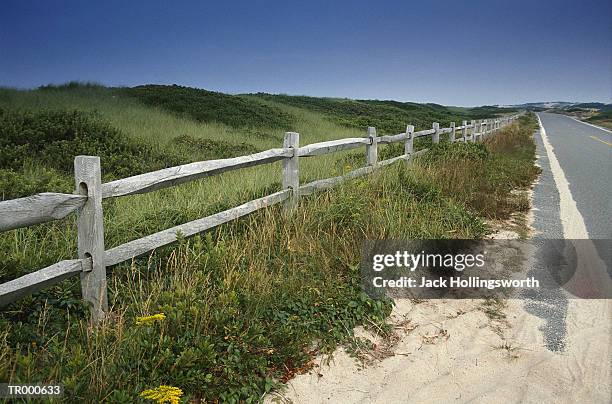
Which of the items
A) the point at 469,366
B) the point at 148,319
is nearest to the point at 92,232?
the point at 148,319

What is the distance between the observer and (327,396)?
10.3ft

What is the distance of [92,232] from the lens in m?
3.29

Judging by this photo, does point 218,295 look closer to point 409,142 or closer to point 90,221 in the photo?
point 90,221

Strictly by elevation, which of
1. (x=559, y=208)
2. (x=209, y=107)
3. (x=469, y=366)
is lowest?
(x=469, y=366)

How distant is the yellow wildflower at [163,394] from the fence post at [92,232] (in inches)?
33.6

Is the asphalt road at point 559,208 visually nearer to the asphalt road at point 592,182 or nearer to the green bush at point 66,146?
the asphalt road at point 592,182

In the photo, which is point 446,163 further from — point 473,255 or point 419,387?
point 419,387

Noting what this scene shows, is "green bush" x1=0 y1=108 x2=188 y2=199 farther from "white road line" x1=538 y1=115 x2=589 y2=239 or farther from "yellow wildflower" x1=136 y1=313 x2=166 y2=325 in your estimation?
"white road line" x1=538 y1=115 x2=589 y2=239

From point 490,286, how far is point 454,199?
9.67 feet

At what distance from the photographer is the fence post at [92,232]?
3260 millimetres

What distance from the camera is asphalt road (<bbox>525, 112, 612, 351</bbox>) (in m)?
4.25

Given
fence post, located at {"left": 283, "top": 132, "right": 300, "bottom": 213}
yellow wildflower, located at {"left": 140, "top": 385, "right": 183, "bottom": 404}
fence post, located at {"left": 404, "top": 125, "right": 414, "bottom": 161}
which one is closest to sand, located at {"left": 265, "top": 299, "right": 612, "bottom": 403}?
yellow wildflower, located at {"left": 140, "top": 385, "right": 183, "bottom": 404}

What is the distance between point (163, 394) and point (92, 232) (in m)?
1.27

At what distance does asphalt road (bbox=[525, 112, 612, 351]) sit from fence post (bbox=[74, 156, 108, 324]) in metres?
3.43
